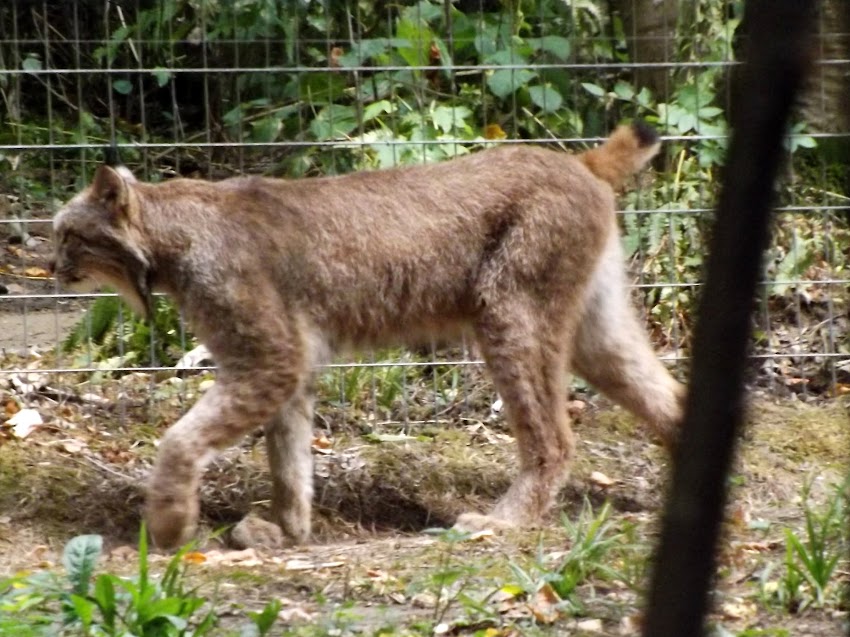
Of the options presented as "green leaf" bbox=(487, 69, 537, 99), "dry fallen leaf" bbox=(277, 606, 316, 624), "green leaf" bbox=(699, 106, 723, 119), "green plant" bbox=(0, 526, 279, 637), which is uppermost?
"green leaf" bbox=(487, 69, 537, 99)

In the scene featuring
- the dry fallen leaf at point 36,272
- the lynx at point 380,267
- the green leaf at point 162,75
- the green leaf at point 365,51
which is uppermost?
the green leaf at point 365,51

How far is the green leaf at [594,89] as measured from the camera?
6.48 meters

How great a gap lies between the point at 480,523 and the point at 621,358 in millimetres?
980

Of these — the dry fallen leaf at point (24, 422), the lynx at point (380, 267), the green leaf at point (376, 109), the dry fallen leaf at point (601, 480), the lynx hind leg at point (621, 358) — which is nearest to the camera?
the lynx at point (380, 267)

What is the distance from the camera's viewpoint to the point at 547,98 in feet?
21.4

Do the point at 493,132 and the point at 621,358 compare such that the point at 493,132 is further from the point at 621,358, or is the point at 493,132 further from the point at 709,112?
the point at 621,358

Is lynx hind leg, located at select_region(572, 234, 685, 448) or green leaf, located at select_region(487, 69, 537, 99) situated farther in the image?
green leaf, located at select_region(487, 69, 537, 99)

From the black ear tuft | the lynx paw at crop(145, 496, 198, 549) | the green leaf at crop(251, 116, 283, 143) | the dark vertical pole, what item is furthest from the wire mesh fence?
the dark vertical pole

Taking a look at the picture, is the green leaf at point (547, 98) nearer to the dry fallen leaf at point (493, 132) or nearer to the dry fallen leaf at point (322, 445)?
the dry fallen leaf at point (493, 132)

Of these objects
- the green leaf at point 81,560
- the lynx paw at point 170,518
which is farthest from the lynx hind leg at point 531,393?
the green leaf at point 81,560

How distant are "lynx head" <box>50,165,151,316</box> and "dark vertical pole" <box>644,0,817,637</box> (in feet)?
13.7

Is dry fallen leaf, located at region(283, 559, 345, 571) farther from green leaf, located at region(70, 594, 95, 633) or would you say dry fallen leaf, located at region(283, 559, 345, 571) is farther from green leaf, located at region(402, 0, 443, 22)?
green leaf, located at region(402, 0, 443, 22)

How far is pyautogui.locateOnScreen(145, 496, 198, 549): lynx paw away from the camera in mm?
Result: 5004

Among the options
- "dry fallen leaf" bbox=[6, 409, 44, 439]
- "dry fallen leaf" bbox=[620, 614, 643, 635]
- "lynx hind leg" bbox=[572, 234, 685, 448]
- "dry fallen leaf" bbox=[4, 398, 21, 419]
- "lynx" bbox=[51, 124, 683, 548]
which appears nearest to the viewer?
"dry fallen leaf" bbox=[620, 614, 643, 635]
